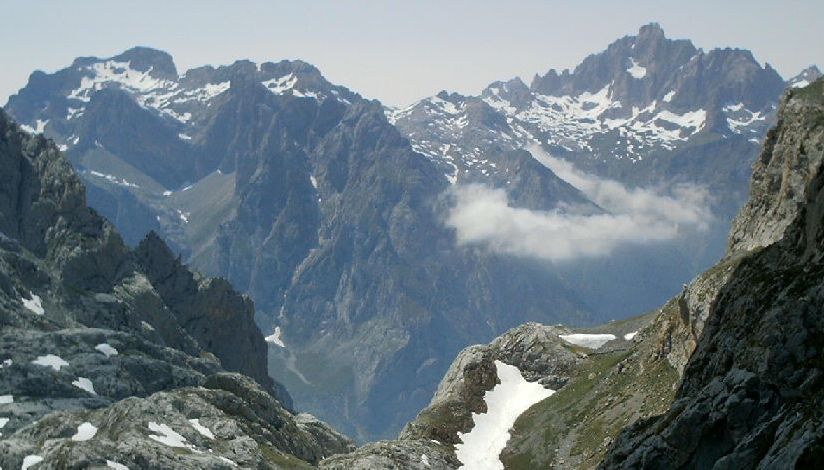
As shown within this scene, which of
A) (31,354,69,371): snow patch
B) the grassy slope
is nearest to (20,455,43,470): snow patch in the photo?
the grassy slope

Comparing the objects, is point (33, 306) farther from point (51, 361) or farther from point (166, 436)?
point (166, 436)

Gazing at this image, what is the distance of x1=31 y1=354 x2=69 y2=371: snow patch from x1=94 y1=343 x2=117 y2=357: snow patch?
9.14 m

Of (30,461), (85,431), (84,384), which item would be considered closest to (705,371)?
(30,461)

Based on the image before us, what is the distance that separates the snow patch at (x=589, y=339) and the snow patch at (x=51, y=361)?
298 feet

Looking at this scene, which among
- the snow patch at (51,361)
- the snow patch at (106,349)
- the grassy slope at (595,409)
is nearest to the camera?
the grassy slope at (595,409)

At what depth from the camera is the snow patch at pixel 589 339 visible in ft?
554

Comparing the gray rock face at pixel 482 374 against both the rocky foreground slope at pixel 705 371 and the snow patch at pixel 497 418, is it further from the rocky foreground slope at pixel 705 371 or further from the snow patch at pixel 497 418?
the snow patch at pixel 497 418

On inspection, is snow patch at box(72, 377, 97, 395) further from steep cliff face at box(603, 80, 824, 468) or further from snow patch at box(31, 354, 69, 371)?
steep cliff face at box(603, 80, 824, 468)

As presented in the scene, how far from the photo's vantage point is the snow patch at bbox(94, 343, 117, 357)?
17338 cm

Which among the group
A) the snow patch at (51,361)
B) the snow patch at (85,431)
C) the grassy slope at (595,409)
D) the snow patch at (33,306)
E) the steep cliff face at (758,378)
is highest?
the snow patch at (33,306)

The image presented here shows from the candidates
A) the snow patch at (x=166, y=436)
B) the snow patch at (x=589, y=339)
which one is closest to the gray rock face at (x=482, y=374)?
the snow patch at (x=589, y=339)

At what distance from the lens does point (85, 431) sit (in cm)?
11581

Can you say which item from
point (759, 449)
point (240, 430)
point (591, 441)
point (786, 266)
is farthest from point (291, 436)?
point (759, 449)

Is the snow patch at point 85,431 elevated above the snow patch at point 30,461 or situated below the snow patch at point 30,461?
above
